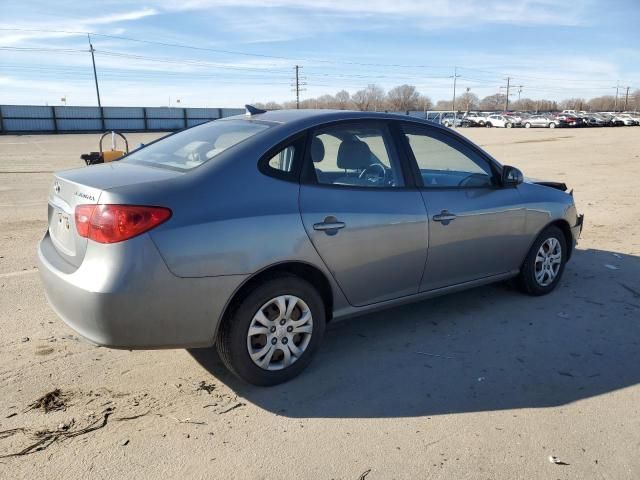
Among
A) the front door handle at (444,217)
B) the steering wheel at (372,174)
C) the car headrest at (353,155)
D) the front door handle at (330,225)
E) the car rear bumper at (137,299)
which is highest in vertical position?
the car headrest at (353,155)

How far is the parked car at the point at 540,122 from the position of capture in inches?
2032

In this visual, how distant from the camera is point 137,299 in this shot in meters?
2.77

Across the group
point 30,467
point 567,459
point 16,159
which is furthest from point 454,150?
point 16,159

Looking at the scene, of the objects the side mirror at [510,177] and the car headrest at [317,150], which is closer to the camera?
the car headrest at [317,150]

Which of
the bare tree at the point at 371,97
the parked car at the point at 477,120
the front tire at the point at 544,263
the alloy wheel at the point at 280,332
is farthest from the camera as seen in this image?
the bare tree at the point at 371,97

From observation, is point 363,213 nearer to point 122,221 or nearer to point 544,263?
point 122,221

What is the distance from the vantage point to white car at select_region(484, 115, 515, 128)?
181 ft

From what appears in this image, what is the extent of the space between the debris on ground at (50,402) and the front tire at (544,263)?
380cm

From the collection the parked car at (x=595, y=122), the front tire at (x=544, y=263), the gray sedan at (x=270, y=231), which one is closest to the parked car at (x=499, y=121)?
the parked car at (x=595, y=122)

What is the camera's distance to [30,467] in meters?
2.54

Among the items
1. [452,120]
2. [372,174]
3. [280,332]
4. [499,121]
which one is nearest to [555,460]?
[280,332]

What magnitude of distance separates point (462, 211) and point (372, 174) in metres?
0.82

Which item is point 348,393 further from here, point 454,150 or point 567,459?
point 454,150

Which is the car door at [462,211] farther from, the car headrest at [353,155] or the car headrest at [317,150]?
the car headrest at [317,150]
